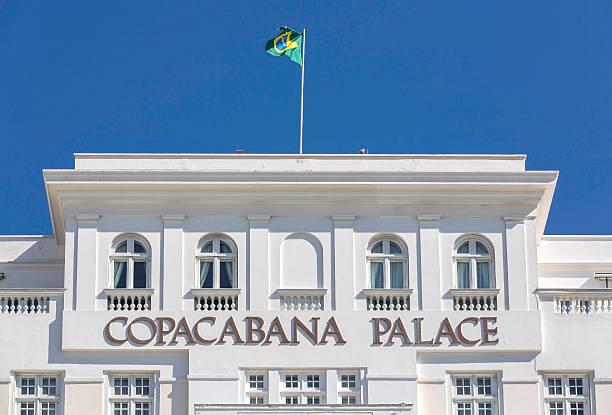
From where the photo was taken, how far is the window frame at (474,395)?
154ft

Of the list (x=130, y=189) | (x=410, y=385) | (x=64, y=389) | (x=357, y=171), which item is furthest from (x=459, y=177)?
(x=64, y=389)

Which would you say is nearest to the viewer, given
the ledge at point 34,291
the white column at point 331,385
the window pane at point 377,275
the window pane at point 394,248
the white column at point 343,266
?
the white column at point 331,385

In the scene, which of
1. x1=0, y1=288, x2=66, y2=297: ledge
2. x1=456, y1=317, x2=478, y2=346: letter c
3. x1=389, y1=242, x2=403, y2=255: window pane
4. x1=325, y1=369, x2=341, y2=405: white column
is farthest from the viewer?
x1=389, y1=242, x2=403, y2=255: window pane

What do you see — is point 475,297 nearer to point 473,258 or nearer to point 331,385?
point 473,258

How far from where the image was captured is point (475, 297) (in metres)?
47.9

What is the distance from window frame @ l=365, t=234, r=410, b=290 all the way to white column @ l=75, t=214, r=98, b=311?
702 cm

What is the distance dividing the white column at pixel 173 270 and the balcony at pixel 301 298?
2.40 meters

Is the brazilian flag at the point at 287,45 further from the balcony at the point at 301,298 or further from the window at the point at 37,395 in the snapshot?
the window at the point at 37,395

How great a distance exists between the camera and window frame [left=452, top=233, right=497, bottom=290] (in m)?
48.2

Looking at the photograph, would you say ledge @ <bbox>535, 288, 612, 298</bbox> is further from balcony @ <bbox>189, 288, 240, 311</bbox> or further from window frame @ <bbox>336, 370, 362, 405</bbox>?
balcony @ <bbox>189, 288, 240, 311</bbox>

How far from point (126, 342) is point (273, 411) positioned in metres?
4.31

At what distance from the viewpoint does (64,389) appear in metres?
46.8

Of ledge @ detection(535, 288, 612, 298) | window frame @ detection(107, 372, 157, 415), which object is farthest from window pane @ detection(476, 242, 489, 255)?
window frame @ detection(107, 372, 157, 415)

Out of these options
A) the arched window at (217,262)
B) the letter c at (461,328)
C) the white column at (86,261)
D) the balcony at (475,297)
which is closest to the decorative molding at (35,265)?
the white column at (86,261)
